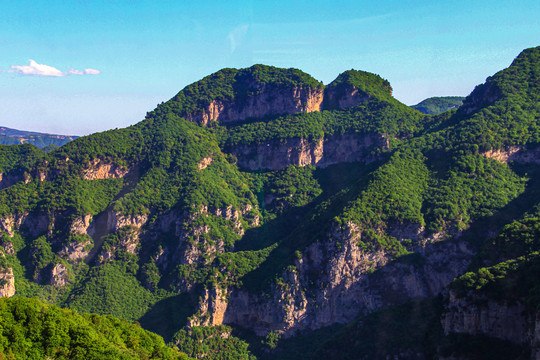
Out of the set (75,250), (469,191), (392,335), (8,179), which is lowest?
(75,250)

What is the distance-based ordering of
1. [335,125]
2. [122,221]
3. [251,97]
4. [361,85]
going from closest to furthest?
[122,221], [335,125], [361,85], [251,97]

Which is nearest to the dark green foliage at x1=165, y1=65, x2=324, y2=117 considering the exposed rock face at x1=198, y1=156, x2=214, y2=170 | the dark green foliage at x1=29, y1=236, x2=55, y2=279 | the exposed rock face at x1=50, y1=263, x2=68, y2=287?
the exposed rock face at x1=198, y1=156, x2=214, y2=170

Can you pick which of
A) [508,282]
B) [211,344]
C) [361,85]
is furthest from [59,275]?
[361,85]

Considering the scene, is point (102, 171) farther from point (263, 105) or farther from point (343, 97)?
point (343, 97)

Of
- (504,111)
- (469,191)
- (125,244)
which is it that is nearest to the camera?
(469,191)

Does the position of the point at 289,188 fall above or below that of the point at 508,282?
above


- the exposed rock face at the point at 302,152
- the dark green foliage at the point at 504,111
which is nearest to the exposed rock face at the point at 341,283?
the dark green foliage at the point at 504,111
